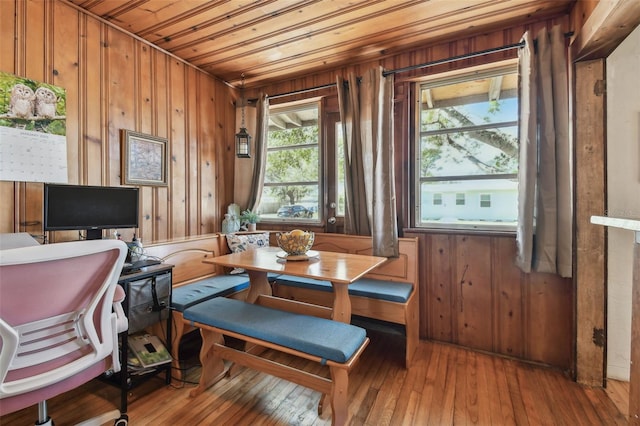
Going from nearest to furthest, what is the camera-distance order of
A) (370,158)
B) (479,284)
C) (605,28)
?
(605,28) → (479,284) → (370,158)

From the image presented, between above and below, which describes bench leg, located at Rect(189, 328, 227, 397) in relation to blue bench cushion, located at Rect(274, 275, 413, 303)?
below

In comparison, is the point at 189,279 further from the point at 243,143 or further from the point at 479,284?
the point at 479,284

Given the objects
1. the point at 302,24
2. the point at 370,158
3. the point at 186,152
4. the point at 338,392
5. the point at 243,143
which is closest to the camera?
the point at 338,392

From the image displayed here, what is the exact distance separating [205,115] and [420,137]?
7.44 ft

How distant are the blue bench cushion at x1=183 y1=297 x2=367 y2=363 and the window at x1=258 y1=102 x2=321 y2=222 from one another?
1.59m

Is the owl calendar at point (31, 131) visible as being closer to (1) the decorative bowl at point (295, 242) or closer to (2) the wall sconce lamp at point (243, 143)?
(2) the wall sconce lamp at point (243, 143)

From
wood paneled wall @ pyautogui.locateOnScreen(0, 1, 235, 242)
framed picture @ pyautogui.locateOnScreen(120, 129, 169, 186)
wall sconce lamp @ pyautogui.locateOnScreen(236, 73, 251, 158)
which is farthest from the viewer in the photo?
wall sconce lamp @ pyautogui.locateOnScreen(236, 73, 251, 158)

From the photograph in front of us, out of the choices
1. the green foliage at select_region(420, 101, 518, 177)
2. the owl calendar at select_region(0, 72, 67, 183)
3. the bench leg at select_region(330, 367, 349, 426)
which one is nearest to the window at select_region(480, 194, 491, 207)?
the green foliage at select_region(420, 101, 518, 177)

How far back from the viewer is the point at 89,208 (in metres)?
1.91

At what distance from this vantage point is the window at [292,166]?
324 cm

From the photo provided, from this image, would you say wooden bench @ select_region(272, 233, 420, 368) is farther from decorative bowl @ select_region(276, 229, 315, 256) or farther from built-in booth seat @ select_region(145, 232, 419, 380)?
decorative bowl @ select_region(276, 229, 315, 256)

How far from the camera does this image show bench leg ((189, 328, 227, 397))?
6.10ft

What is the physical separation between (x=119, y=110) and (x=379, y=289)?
8.46ft

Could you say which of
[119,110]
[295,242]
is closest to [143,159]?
[119,110]
